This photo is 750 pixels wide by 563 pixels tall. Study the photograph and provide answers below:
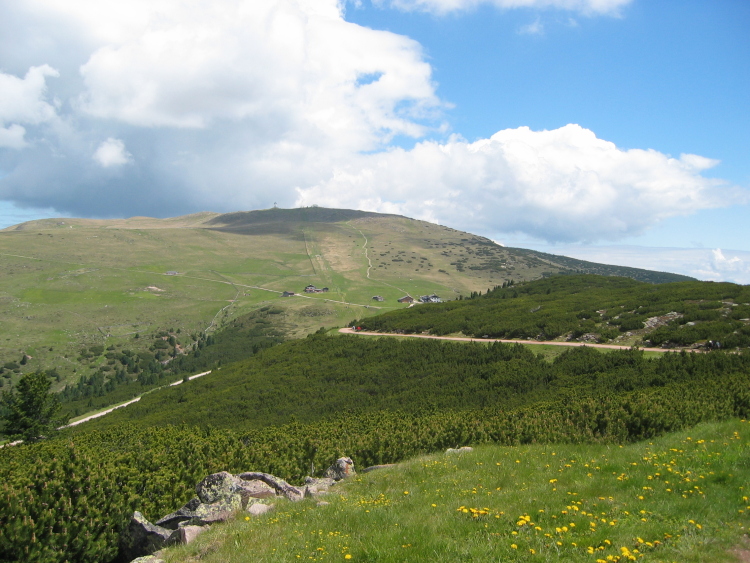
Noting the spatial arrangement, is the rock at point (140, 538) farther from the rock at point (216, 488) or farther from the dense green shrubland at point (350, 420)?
the rock at point (216, 488)

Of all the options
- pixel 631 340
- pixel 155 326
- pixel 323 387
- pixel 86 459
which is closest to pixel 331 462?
pixel 86 459

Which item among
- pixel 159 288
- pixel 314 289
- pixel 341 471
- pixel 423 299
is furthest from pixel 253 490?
pixel 159 288

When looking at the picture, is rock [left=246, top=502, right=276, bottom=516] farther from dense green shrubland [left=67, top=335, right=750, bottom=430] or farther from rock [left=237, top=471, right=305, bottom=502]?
dense green shrubland [left=67, top=335, right=750, bottom=430]

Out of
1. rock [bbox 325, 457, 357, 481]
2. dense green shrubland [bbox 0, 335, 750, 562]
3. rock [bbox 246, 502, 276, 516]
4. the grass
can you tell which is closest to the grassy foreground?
rock [bbox 246, 502, 276, 516]

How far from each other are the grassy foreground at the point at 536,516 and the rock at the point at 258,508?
22cm

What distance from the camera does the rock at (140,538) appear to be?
9.77 m

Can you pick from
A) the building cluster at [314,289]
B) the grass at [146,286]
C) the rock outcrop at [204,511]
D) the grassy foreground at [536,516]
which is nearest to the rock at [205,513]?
the rock outcrop at [204,511]

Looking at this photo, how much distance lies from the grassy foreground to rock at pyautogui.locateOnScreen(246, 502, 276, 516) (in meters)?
0.22

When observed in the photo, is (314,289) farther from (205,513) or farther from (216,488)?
(205,513)

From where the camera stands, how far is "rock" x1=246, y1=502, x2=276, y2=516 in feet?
33.6

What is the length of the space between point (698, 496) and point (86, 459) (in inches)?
568

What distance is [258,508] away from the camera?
34.2 feet

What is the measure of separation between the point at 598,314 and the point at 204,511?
1797 inches

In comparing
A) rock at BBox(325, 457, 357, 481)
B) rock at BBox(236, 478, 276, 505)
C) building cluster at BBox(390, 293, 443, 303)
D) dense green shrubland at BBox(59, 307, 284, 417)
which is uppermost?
building cluster at BBox(390, 293, 443, 303)
